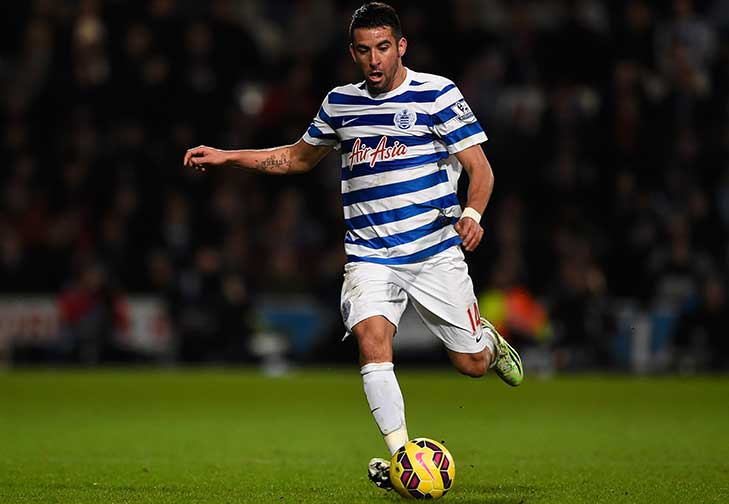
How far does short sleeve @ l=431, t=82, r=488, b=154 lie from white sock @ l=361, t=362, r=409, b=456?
125 centimetres

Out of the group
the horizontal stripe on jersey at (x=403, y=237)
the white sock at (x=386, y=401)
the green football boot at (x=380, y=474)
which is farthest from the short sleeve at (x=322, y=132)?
the green football boot at (x=380, y=474)

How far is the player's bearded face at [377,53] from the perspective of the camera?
723cm

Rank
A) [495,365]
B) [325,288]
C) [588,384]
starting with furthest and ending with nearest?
[325,288] < [588,384] < [495,365]

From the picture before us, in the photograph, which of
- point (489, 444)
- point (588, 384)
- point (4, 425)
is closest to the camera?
point (489, 444)

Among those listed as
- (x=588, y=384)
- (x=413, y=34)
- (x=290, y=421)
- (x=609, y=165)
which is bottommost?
(x=588, y=384)

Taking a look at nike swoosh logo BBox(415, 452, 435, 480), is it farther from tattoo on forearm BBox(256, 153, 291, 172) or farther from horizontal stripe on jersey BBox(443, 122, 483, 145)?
tattoo on forearm BBox(256, 153, 291, 172)

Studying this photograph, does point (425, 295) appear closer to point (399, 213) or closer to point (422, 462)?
point (399, 213)

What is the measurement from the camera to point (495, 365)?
8.36 metres

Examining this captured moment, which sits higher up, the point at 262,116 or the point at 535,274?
the point at 262,116

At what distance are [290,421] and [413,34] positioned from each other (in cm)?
896

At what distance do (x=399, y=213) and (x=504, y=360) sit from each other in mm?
1480

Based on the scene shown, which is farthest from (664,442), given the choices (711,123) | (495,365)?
(711,123)

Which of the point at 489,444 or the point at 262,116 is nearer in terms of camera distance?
the point at 489,444

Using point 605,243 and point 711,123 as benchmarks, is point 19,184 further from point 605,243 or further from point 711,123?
point 711,123
